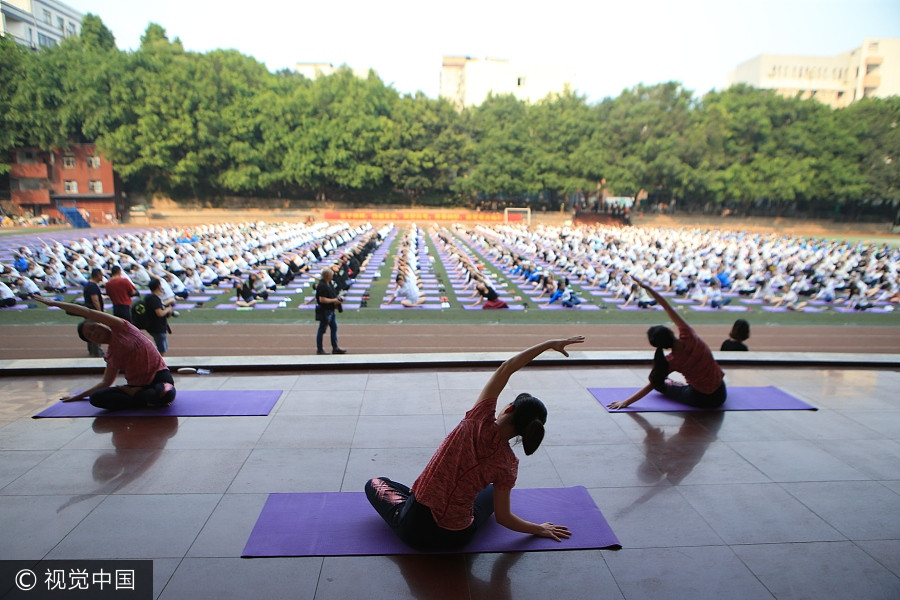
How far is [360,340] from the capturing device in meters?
9.74

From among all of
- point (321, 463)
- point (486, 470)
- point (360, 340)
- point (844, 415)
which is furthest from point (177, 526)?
point (360, 340)

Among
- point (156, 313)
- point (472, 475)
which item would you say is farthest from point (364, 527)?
point (156, 313)

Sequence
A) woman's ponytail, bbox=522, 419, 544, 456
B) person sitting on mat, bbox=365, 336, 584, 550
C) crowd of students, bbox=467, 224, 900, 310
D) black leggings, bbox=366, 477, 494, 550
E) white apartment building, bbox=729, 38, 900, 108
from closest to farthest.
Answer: woman's ponytail, bbox=522, 419, 544, 456 < person sitting on mat, bbox=365, 336, 584, 550 < black leggings, bbox=366, 477, 494, 550 < crowd of students, bbox=467, 224, 900, 310 < white apartment building, bbox=729, 38, 900, 108

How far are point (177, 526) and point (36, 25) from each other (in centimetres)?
3577

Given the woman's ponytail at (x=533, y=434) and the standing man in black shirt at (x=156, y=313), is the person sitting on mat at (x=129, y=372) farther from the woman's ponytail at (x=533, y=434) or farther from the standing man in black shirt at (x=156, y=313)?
the woman's ponytail at (x=533, y=434)

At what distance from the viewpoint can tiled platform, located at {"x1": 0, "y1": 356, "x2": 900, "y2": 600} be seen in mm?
2600

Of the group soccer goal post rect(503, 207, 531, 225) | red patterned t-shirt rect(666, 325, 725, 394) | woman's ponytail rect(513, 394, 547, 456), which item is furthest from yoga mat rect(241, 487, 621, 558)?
soccer goal post rect(503, 207, 531, 225)

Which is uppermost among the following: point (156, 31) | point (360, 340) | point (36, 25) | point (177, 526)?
point (156, 31)

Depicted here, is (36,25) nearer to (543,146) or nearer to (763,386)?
(543,146)

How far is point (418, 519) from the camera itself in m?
2.72

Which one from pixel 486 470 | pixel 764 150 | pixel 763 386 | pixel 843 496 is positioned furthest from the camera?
pixel 764 150

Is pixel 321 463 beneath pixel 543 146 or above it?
beneath

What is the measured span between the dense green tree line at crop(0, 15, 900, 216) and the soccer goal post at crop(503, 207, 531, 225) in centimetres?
337

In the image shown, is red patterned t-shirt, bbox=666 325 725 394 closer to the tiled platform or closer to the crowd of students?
the tiled platform
